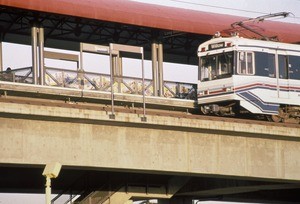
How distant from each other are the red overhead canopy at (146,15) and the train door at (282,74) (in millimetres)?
4276

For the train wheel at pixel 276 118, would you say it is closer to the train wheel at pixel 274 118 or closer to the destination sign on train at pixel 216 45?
the train wheel at pixel 274 118

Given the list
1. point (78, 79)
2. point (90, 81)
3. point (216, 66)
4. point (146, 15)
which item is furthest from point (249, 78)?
point (78, 79)

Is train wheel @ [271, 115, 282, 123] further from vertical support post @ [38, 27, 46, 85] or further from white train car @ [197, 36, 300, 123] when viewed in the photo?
vertical support post @ [38, 27, 46, 85]

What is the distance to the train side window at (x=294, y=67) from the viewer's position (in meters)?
42.4

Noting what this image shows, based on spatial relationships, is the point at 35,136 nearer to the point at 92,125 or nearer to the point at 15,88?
the point at 92,125

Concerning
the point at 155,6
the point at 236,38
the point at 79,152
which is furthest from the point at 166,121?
the point at 155,6

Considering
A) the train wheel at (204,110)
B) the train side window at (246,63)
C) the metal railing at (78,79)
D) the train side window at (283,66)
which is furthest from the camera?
the train side window at (283,66)

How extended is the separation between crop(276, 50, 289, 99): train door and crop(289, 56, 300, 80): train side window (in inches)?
9.1

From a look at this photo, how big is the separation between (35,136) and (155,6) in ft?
60.2

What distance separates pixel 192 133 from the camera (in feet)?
114

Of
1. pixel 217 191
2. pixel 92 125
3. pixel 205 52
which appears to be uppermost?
pixel 205 52

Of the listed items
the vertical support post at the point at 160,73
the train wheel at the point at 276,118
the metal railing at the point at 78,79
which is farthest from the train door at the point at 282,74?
the metal railing at the point at 78,79

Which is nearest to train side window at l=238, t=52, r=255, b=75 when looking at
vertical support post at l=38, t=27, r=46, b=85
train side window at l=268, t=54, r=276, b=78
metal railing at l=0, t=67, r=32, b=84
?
train side window at l=268, t=54, r=276, b=78

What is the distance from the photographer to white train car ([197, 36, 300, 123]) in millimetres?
40125
